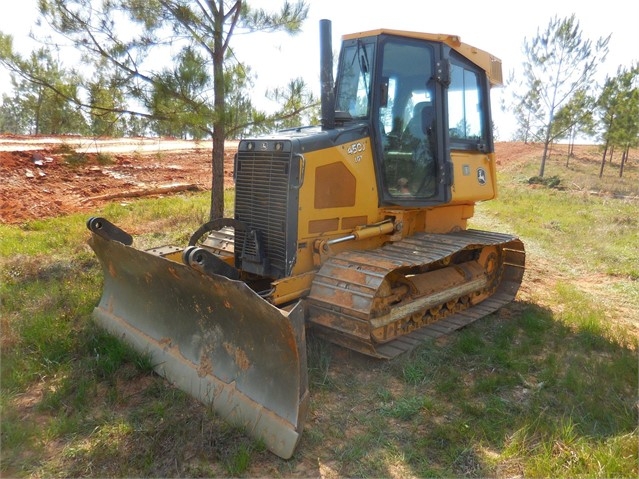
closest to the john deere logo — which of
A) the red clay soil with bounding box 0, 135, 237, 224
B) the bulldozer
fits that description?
the bulldozer

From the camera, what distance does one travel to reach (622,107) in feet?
73.5

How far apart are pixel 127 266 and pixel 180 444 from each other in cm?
185

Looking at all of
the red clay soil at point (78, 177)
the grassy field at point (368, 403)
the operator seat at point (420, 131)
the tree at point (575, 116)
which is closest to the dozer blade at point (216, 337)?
the grassy field at point (368, 403)

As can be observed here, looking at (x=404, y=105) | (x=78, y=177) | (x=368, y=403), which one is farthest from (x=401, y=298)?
(x=78, y=177)

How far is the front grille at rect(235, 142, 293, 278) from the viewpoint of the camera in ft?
13.9

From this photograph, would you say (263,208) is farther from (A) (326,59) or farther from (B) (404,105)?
(B) (404,105)

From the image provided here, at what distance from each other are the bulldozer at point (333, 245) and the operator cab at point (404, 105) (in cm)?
1

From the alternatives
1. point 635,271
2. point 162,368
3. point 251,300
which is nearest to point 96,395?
point 162,368

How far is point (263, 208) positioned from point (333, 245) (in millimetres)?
716

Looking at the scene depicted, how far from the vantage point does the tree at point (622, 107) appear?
22.2 metres

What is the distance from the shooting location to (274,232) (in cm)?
432

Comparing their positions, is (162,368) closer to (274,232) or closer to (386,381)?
(274,232)

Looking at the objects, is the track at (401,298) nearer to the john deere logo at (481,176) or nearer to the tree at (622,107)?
the john deere logo at (481,176)

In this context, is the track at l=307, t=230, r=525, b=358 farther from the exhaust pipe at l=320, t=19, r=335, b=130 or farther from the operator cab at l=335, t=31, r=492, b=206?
the exhaust pipe at l=320, t=19, r=335, b=130
